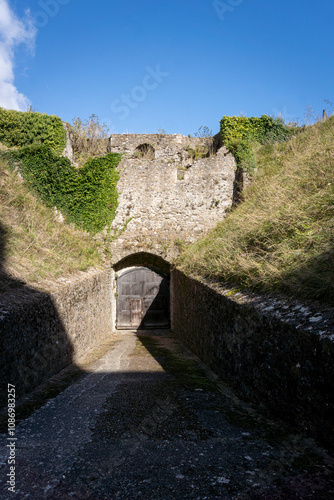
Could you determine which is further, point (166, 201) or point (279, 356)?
point (166, 201)

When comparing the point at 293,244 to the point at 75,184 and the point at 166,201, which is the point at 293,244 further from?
the point at 75,184

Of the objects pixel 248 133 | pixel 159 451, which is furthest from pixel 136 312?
pixel 159 451

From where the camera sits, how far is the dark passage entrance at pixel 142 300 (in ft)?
40.6

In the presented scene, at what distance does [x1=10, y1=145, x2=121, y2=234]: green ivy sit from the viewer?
1059 cm

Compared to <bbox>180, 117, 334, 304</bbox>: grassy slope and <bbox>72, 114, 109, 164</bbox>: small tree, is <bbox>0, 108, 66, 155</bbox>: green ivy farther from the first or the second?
<bbox>180, 117, 334, 304</bbox>: grassy slope

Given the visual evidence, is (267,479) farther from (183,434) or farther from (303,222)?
(303,222)

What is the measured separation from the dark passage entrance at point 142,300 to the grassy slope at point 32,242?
2.21 m

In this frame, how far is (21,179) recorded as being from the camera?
34.6 ft

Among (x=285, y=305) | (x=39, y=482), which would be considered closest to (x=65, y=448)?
(x=39, y=482)

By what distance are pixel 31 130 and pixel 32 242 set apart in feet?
20.6

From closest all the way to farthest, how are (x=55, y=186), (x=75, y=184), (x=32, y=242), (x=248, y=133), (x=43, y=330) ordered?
(x=43, y=330) → (x=32, y=242) → (x=55, y=186) → (x=75, y=184) → (x=248, y=133)

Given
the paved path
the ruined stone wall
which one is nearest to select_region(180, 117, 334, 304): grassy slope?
the paved path

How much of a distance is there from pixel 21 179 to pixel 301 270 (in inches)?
390

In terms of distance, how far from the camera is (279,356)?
299cm
